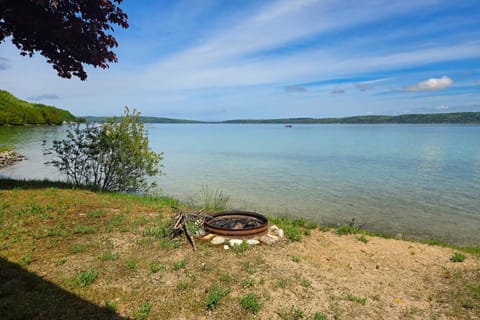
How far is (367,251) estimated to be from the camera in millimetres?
7125

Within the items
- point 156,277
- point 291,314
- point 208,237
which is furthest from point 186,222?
point 291,314

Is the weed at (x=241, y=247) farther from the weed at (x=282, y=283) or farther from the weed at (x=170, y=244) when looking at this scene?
the weed at (x=282, y=283)

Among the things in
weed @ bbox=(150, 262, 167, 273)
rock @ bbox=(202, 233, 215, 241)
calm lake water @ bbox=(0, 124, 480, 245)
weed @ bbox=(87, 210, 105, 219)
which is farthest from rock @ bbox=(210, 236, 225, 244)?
calm lake water @ bbox=(0, 124, 480, 245)

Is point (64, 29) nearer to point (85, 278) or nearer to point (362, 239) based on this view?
point (85, 278)

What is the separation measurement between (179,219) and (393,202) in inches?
490

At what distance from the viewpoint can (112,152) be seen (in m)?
12.1

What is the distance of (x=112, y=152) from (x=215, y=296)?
9188mm

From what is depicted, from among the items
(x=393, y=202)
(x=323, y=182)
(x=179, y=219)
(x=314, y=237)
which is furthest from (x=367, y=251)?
(x=323, y=182)

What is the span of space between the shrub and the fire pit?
521cm

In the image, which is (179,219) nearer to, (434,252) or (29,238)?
(29,238)

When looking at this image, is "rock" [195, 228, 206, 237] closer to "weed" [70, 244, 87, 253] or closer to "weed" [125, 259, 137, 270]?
"weed" [125, 259, 137, 270]

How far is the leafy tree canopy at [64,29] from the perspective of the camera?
26.8ft

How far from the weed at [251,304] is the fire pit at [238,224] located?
237 centimetres

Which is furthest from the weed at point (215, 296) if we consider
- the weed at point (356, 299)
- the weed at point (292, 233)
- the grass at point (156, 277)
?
the weed at point (292, 233)
